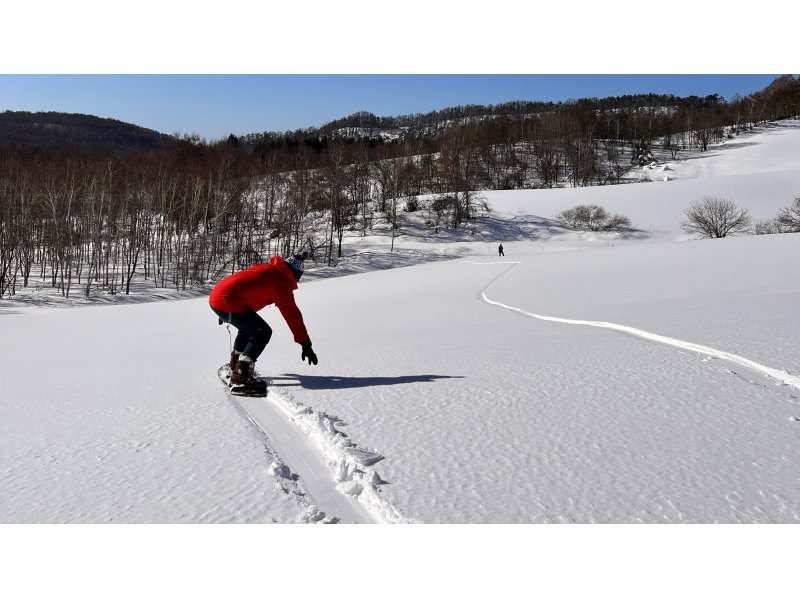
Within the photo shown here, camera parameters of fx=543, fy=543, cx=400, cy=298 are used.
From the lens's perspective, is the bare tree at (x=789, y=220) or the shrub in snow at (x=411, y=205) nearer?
the bare tree at (x=789, y=220)

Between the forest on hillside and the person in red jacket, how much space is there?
540 cm

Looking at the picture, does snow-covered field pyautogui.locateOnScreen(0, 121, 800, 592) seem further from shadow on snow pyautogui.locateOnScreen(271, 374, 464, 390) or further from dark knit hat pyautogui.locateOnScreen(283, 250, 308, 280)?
dark knit hat pyautogui.locateOnScreen(283, 250, 308, 280)

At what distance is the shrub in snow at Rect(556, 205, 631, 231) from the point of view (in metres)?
61.4

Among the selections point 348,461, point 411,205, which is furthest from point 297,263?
point 411,205

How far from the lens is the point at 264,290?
592 centimetres

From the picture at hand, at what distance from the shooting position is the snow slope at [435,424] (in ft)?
10.4

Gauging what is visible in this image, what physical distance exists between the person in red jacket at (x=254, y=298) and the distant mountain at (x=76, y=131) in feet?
402

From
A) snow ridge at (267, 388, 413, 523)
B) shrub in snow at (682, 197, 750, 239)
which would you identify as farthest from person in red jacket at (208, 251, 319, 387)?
shrub in snow at (682, 197, 750, 239)

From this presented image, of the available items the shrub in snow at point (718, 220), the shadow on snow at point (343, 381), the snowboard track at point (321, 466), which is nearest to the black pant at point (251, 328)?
the shadow on snow at point (343, 381)

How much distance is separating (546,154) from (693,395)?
101 metres

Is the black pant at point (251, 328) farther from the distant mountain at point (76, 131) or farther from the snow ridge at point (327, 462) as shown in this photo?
the distant mountain at point (76, 131)

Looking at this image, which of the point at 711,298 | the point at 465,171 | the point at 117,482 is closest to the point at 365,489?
the point at 117,482

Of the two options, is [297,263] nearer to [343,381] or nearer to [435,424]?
[343,381]

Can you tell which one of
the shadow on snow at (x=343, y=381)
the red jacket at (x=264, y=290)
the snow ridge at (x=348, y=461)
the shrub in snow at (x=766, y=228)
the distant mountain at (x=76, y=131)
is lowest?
the shadow on snow at (x=343, y=381)
